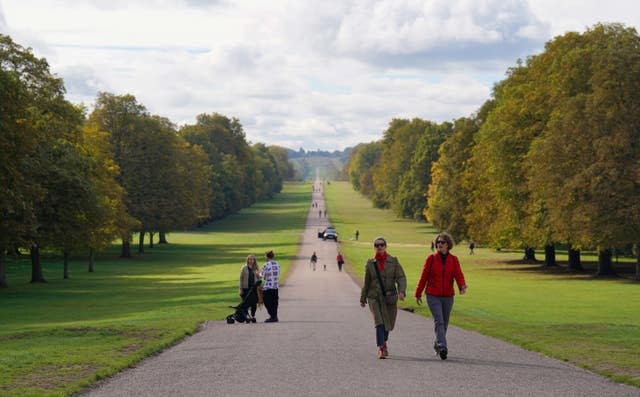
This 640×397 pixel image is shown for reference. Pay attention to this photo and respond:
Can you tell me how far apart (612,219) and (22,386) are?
4006 cm

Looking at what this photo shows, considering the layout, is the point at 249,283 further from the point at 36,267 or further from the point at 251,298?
the point at 36,267

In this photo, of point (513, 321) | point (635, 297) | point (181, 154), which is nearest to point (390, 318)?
point (513, 321)

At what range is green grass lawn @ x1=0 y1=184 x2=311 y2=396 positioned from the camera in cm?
1505

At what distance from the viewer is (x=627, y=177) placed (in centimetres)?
4747

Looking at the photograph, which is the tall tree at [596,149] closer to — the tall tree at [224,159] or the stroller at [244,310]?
the stroller at [244,310]

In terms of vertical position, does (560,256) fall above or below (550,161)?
below

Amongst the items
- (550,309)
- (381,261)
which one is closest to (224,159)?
(550,309)

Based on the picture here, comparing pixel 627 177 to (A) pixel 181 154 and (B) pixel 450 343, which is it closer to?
(B) pixel 450 343

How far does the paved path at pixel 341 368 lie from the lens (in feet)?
40.6

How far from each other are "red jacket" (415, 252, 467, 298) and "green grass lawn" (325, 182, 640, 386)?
2.63 metres

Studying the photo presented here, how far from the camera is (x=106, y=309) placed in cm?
3416

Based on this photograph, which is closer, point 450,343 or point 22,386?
point 22,386

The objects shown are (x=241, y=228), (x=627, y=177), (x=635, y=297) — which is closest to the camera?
(x=635, y=297)

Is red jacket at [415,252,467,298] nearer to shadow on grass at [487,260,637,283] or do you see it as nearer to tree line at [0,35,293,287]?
tree line at [0,35,293,287]
